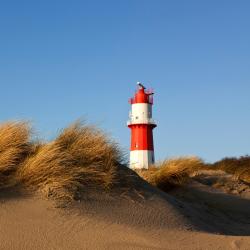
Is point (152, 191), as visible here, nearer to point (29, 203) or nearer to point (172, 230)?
point (172, 230)

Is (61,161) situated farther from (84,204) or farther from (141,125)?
(141,125)

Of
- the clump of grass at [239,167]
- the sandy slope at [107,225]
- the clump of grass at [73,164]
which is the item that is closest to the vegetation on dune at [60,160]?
the clump of grass at [73,164]

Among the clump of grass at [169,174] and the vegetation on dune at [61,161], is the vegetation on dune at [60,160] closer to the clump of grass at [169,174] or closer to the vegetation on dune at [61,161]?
the vegetation on dune at [61,161]

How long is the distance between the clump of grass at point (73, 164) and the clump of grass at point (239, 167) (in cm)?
837

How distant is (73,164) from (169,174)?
4996 mm

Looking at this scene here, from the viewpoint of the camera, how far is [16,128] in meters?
7.72

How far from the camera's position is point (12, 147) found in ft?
24.0

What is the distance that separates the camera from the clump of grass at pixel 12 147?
6.94 metres

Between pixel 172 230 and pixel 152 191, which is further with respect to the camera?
pixel 152 191

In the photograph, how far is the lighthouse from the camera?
26.2m

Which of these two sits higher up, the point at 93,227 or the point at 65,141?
the point at 65,141

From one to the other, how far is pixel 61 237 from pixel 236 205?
6.95m

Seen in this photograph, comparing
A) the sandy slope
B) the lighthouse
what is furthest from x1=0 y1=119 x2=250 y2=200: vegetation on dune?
the lighthouse

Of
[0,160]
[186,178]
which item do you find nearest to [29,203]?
[0,160]
